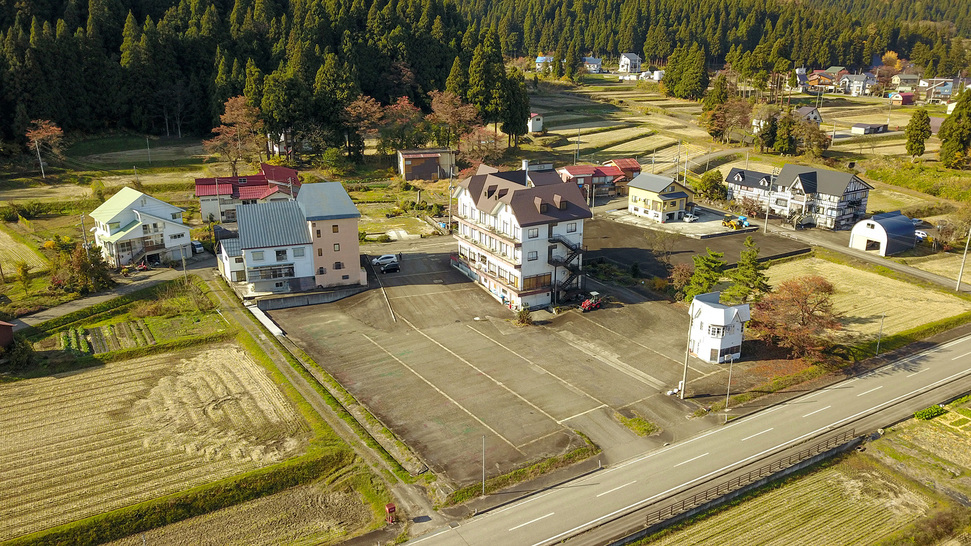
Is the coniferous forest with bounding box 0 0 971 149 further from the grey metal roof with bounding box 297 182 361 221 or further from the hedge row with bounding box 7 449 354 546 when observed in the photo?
the hedge row with bounding box 7 449 354 546

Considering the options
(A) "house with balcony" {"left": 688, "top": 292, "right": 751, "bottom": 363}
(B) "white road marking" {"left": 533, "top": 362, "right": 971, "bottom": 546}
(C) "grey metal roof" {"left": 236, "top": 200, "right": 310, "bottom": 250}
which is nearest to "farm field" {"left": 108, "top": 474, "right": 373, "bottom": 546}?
(B) "white road marking" {"left": 533, "top": 362, "right": 971, "bottom": 546}

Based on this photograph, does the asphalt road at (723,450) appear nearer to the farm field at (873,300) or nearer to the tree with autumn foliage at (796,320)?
the tree with autumn foliage at (796,320)

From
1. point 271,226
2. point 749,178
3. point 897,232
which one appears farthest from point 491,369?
point 749,178

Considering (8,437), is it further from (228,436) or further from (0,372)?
(228,436)

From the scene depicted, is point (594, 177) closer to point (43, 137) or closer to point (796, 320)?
point (796, 320)

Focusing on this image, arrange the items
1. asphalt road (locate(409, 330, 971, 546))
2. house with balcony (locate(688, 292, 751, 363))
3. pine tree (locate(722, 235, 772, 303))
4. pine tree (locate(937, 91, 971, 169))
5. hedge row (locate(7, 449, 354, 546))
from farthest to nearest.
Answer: pine tree (locate(937, 91, 971, 169)) < pine tree (locate(722, 235, 772, 303)) < house with balcony (locate(688, 292, 751, 363)) < asphalt road (locate(409, 330, 971, 546)) < hedge row (locate(7, 449, 354, 546))

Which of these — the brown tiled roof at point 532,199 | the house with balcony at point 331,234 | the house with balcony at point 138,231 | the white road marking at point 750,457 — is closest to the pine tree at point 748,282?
the white road marking at point 750,457
